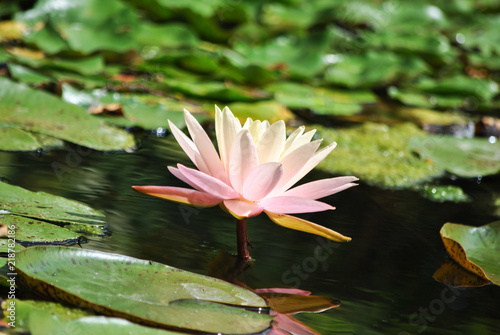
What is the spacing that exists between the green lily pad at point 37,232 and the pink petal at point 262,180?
34 centimetres

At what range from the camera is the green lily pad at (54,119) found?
1.69 metres

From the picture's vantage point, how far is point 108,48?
2586mm

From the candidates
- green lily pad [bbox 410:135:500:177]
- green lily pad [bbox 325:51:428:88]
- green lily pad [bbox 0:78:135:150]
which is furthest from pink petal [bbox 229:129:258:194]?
green lily pad [bbox 325:51:428:88]

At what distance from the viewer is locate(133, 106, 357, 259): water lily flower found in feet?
3.33

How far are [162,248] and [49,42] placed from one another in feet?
5.62

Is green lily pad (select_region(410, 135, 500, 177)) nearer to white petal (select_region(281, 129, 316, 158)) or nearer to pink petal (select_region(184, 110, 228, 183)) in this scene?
white petal (select_region(281, 129, 316, 158))

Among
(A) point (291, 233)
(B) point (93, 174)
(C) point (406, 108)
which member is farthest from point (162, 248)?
(C) point (406, 108)

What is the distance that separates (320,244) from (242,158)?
427 mm

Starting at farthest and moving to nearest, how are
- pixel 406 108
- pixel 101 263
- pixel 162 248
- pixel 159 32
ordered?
pixel 406 108
pixel 159 32
pixel 162 248
pixel 101 263

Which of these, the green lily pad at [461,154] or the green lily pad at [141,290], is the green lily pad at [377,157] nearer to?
the green lily pad at [461,154]

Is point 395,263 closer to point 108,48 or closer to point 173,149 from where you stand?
point 173,149

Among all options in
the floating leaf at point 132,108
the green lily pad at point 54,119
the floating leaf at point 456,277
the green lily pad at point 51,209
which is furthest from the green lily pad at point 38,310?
the floating leaf at point 132,108

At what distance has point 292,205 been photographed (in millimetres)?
1031

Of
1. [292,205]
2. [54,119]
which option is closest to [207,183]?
[292,205]
